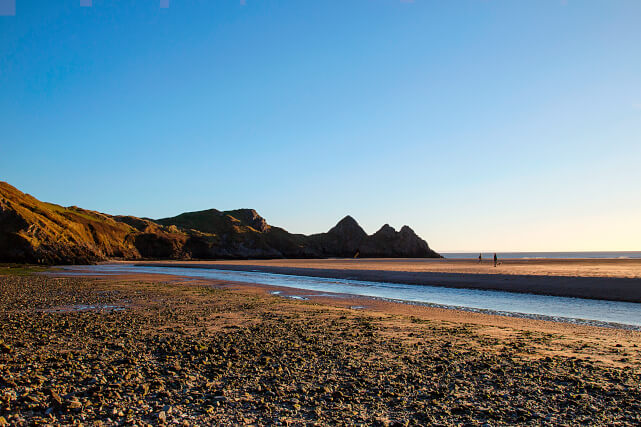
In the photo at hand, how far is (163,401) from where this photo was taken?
5875mm

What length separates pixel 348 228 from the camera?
531 feet

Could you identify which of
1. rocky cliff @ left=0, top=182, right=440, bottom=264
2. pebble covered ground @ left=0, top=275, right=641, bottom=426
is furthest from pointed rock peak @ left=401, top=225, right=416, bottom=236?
pebble covered ground @ left=0, top=275, right=641, bottom=426

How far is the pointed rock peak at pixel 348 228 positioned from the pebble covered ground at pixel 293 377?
487 ft

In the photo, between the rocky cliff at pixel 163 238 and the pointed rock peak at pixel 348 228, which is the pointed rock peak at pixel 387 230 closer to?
the rocky cliff at pixel 163 238

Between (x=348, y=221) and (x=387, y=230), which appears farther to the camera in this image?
(x=348, y=221)

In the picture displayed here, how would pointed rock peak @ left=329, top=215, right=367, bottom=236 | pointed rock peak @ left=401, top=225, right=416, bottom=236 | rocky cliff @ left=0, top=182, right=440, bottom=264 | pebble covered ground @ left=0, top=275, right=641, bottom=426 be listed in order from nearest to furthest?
1. pebble covered ground @ left=0, top=275, right=641, bottom=426
2. rocky cliff @ left=0, top=182, right=440, bottom=264
3. pointed rock peak @ left=401, top=225, right=416, bottom=236
4. pointed rock peak @ left=329, top=215, right=367, bottom=236

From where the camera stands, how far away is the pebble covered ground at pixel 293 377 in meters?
5.47

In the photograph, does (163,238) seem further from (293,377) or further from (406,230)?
(293,377)

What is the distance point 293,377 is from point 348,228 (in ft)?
509

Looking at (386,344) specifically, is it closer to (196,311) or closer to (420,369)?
(420,369)

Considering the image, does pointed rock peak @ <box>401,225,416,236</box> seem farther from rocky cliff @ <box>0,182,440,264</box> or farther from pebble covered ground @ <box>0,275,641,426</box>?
pebble covered ground @ <box>0,275,641,426</box>

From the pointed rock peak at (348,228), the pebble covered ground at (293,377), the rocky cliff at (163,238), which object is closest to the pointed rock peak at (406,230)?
the rocky cliff at (163,238)

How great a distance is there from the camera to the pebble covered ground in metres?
5.47

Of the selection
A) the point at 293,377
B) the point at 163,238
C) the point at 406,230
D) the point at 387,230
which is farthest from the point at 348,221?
the point at 293,377
